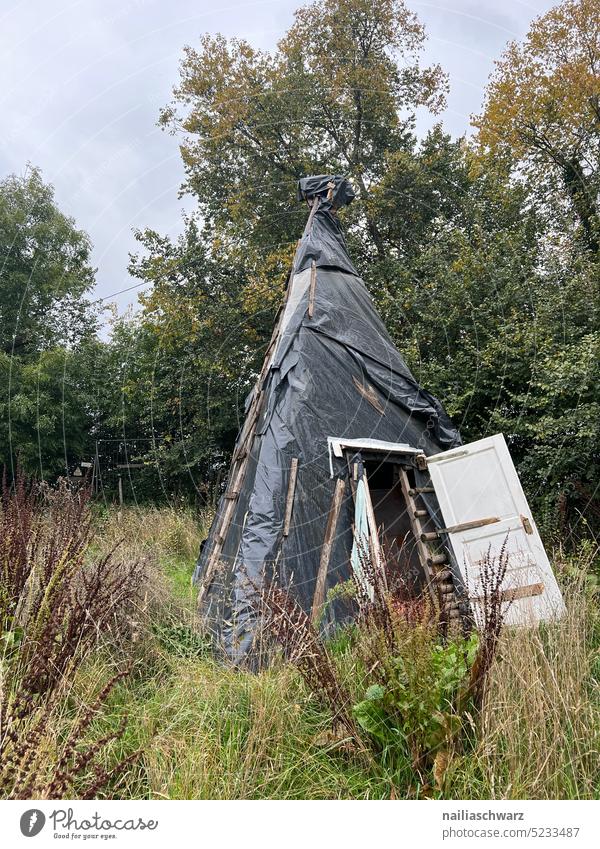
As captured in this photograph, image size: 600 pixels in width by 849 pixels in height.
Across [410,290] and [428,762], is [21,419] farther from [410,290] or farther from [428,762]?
[428,762]

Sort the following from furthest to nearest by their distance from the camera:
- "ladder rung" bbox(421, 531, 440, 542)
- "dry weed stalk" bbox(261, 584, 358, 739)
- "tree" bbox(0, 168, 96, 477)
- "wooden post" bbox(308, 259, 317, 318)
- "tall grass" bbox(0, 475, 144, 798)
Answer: "tree" bbox(0, 168, 96, 477) < "wooden post" bbox(308, 259, 317, 318) < "ladder rung" bbox(421, 531, 440, 542) < "dry weed stalk" bbox(261, 584, 358, 739) < "tall grass" bbox(0, 475, 144, 798)

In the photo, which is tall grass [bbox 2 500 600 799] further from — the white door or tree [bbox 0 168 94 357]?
tree [bbox 0 168 94 357]

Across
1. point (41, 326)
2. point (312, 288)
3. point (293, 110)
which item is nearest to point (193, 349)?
point (41, 326)

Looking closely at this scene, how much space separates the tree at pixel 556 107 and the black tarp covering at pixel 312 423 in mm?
6566

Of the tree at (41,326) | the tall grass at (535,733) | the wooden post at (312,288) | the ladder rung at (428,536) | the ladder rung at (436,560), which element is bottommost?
the tall grass at (535,733)

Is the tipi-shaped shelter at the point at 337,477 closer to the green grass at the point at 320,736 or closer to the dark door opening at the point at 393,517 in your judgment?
the dark door opening at the point at 393,517

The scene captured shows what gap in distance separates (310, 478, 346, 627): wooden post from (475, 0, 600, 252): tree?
8.19m

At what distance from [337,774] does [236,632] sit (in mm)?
1726

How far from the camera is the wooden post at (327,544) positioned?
4.56m

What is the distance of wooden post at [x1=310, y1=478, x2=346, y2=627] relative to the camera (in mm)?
4562

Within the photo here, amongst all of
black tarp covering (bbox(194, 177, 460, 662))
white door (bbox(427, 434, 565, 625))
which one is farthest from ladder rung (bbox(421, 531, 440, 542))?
black tarp covering (bbox(194, 177, 460, 662))

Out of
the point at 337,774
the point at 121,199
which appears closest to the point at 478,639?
the point at 337,774

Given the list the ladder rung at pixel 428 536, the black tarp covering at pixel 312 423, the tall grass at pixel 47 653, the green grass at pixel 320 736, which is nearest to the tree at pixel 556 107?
the black tarp covering at pixel 312 423

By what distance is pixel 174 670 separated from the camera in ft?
12.1
